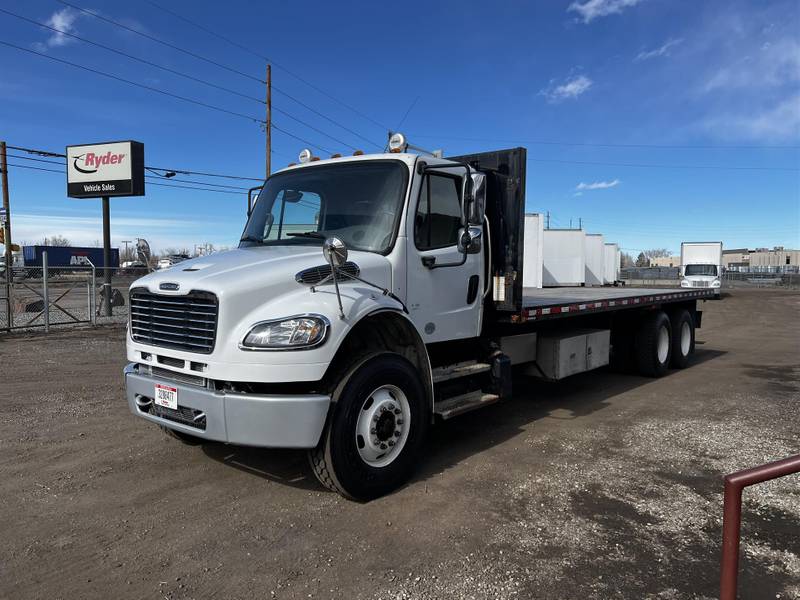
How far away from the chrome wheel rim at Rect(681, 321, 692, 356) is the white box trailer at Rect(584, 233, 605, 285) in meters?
10.1

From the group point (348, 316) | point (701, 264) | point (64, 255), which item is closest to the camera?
point (348, 316)

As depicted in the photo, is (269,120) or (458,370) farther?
(269,120)

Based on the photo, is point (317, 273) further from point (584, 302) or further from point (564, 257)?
point (564, 257)

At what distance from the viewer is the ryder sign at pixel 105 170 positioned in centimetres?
1902

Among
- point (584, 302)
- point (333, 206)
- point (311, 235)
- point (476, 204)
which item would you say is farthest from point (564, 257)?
point (311, 235)

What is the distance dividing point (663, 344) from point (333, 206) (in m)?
7.09

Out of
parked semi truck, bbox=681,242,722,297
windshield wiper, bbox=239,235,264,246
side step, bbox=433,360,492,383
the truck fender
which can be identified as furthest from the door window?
parked semi truck, bbox=681,242,722,297

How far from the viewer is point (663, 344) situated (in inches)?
380

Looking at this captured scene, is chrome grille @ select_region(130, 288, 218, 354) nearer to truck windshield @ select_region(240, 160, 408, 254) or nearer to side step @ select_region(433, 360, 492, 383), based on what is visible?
truck windshield @ select_region(240, 160, 408, 254)

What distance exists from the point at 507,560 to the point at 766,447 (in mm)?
3704

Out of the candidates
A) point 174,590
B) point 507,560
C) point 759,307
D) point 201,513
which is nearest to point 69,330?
point 201,513

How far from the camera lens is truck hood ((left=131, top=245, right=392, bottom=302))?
12.8 feet

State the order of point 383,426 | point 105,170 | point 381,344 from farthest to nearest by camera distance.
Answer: point 105,170
point 381,344
point 383,426

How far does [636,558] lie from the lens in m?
3.46
